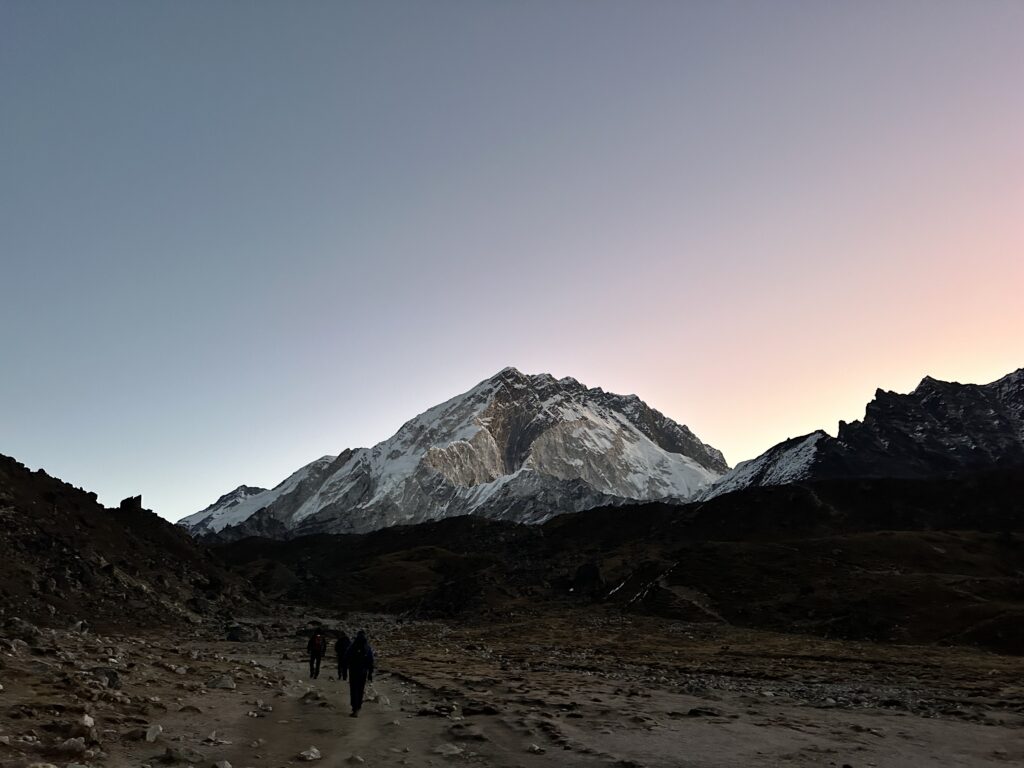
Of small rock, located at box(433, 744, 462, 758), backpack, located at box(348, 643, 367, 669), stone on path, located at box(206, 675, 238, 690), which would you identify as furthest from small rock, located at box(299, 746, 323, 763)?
stone on path, located at box(206, 675, 238, 690)

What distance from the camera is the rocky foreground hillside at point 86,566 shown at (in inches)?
1758

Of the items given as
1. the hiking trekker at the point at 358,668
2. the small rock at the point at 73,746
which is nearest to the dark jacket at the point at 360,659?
the hiking trekker at the point at 358,668

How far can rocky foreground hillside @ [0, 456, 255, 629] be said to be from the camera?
44.7 meters

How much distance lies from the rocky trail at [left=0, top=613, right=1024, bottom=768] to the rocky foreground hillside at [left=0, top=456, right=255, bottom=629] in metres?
14.9

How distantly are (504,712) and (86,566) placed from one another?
4657 centimetres

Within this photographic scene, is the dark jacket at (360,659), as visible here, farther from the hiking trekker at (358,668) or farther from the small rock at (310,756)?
the small rock at (310,756)

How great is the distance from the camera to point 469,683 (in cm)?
2659

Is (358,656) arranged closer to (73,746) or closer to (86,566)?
(73,746)

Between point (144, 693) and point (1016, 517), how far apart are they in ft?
451

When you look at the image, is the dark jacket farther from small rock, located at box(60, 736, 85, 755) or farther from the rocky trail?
small rock, located at box(60, 736, 85, 755)

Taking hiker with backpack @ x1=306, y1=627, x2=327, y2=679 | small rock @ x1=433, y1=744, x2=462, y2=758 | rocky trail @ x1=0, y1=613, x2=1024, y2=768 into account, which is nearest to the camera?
rocky trail @ x1=0, y1=613, x2=1024, y2=768

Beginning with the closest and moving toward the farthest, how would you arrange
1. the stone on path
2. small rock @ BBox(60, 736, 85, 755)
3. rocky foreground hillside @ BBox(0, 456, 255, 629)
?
small rock @ BBox(60, 736, 85, 755), the stone on path, rocky foreground hillside @ BBox(0, 456, 255, 629)

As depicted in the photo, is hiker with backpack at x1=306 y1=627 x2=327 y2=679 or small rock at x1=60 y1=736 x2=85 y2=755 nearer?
small rock at x1=60 y1=736 x2=85 y2=755

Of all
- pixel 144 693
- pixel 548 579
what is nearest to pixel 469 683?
pixel 144 693
